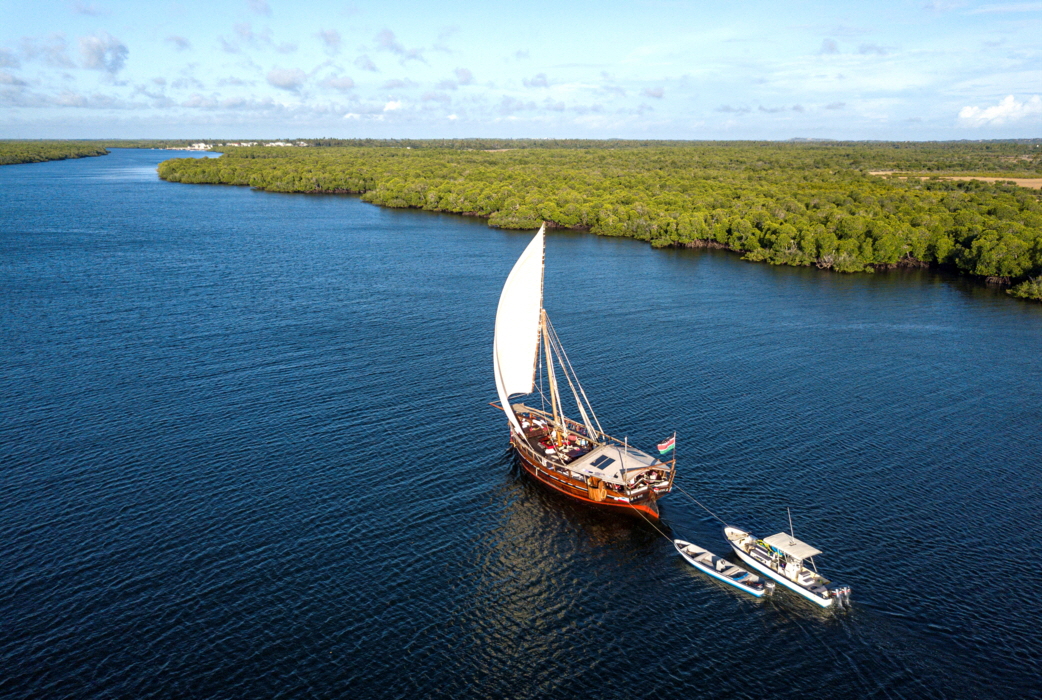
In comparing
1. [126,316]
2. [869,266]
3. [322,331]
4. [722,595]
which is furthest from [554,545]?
[869,266]

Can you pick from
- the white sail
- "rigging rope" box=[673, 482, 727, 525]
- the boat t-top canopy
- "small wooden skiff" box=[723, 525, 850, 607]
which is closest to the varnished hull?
"rigging rope" box=[673, 482, 727, 525]

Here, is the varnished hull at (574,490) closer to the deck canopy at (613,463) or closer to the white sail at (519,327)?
the deck canopy at (613,463)

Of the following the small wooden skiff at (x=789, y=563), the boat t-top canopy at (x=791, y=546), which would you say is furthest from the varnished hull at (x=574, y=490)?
the boat t-top canopy at (x=791, y=546)

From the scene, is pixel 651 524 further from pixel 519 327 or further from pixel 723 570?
pixel 519 327

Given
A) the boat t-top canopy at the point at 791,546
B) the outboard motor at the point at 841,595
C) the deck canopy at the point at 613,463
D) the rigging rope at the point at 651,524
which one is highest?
the deck canopy at the point at 613,463

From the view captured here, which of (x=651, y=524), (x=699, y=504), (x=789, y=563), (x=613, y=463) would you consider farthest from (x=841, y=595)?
(x=613, y=463)

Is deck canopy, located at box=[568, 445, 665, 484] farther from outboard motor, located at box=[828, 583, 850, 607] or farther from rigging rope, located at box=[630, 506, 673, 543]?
outboard motor, located at box=[828, 583, 850, 607]
